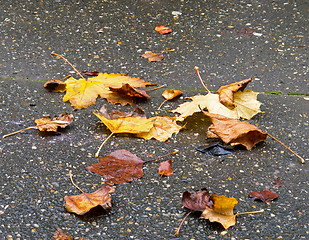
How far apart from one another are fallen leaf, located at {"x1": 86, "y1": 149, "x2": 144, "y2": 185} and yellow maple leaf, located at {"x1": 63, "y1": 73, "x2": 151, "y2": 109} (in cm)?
50

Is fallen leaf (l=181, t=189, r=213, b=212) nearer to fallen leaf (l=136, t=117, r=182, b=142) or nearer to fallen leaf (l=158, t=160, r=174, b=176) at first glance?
fallen leaf (l=158, t=160, r=174, b=176)

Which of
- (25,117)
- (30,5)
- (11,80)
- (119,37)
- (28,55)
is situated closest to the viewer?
(25,117)

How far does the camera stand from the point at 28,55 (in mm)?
2594

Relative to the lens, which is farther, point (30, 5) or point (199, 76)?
point (30, 5)

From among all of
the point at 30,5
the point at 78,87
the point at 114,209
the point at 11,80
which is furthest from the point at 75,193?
the point at 30,5

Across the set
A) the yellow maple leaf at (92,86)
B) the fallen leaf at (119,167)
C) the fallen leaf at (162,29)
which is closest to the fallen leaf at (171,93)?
the yellow maple leaf at (92,86)

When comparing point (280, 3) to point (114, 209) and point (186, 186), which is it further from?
point (114, 209)

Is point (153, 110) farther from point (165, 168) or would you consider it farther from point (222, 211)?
point (222, 211)

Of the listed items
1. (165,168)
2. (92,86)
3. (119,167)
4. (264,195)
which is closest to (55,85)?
(92,86)

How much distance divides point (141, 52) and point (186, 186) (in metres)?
1.26

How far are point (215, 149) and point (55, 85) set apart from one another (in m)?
1.01

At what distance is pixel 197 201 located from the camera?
1.56 m

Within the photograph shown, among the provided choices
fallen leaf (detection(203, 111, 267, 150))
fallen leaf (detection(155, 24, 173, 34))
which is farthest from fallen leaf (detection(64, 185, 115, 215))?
fallen leaf (detection(155, 24, 173, 34))

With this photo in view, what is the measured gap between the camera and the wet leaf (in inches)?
74.0
